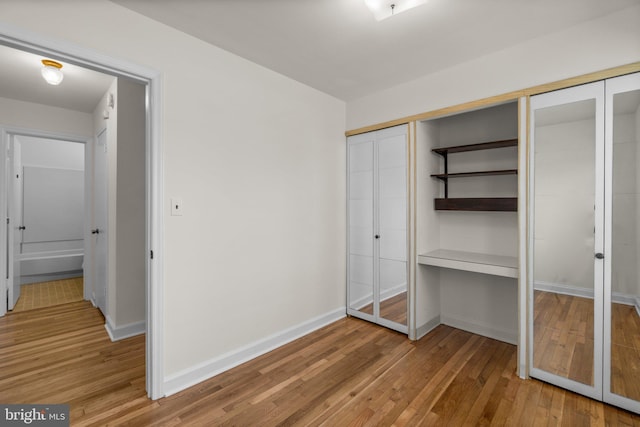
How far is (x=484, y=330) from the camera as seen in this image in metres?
3.10

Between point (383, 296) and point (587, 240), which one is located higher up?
point (587, 240)

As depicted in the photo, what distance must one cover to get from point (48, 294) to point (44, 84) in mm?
3141

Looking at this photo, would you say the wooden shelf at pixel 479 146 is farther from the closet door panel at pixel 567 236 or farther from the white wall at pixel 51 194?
the white wall at pixel 51 194

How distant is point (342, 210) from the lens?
363cm

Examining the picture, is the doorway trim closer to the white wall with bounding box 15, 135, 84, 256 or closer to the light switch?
the light switch

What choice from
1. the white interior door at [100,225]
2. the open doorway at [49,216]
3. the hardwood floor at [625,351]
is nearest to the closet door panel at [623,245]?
the hardwood floor at [625,351]

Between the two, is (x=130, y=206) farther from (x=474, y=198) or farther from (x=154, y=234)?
(x=474, y=198)

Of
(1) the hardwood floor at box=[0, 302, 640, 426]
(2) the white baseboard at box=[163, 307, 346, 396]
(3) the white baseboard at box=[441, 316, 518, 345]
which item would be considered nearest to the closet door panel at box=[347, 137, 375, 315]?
(2) the white baseboard at box=[163, 307, 346, 396]

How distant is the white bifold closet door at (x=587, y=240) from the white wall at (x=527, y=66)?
0.54 ft

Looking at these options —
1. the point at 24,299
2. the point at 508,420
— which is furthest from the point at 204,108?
the point at 24,299

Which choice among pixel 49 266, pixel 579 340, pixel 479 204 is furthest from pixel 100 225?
pixel 579 340

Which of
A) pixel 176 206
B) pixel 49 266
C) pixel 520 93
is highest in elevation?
pixel 520 93

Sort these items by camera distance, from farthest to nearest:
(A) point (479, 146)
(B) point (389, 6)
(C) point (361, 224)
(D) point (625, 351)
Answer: (C) point (361, 224)
(A) point (479, 146)
(D) point (625, 351)
(B) point (389, 6)

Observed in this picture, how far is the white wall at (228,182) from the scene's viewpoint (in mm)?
2035
